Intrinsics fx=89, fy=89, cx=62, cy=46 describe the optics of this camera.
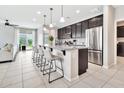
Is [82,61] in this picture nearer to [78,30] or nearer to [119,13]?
[119,13]

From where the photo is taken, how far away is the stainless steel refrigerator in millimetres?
3970

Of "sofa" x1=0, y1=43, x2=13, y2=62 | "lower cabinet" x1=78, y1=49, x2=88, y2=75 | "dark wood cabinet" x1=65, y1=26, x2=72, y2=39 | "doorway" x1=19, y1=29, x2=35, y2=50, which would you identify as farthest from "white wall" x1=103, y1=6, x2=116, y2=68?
"doorway" x1=19, y1=29, x2=35, y2=50

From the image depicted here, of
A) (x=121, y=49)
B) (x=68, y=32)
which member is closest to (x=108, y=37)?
(x=121, y=49)

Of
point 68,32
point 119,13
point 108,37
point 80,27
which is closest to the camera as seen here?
point 108,37

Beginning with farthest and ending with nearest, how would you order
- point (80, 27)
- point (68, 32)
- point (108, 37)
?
1. point (68, 32)
2. point (80, 27)
3. point (108, 37)

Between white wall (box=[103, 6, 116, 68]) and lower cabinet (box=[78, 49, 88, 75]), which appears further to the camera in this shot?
white wall (box=[103, 6, 116, 68])

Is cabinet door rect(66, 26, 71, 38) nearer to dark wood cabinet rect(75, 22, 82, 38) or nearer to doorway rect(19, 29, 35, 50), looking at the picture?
dark wood cabinet rect(75, 22, 82, 38)

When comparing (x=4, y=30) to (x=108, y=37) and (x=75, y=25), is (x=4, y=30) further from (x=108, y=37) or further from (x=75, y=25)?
(x=108, y=37)

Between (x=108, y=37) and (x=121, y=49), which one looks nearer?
(x=108, y=37)

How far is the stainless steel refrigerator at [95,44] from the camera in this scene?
13.0 feet

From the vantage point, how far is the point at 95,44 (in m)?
4.18

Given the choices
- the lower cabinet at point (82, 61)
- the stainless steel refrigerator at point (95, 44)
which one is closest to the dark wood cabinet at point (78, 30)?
the stainless steel refrigerator at point (95, 44)

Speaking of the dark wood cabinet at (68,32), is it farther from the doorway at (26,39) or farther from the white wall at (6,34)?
the doorway at (26,39)
